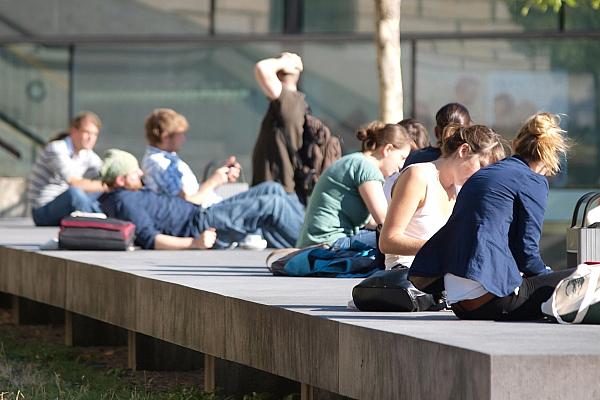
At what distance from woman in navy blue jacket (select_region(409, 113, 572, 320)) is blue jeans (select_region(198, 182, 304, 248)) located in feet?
18.5

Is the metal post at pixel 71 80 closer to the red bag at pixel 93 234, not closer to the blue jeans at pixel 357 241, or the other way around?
the red bag at pixel 93 234

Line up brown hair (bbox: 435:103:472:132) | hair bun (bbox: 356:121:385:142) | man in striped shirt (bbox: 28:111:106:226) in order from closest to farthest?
brown hair (bbox: 435:103:472:132), hair bun (bbox: 356:121:385:142), man in striped shirt (bbox: 28:111:106:226)

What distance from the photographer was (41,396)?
8.00 metres

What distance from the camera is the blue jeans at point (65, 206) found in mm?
13867

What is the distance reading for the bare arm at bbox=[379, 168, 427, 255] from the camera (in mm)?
7117

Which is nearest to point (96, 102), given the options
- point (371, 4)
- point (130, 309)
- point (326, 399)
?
point (371, 4)

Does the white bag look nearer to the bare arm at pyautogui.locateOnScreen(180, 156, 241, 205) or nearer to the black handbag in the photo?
the black handbag

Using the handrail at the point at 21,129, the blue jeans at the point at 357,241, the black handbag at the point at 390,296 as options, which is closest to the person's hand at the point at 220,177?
the blue jeans at the point at 357,241

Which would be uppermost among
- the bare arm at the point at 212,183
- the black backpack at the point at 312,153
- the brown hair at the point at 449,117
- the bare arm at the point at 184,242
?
the brown hair at the point at 449,117

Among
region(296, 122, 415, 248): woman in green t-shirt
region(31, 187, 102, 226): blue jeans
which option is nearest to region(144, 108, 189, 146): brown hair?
region(31, 187, 102, 226): blue jeans

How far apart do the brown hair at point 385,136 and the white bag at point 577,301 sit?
343cm

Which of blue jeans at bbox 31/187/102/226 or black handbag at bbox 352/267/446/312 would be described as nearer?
black handbag at bbox 352/267/446/312

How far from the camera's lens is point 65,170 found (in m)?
14.9

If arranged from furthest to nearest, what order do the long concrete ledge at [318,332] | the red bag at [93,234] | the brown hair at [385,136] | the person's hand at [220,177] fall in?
the person's hand at [220,177]
the red bag at [93,234]
the brown hair at [385,136]
the long concrete ledge at [318,332]
